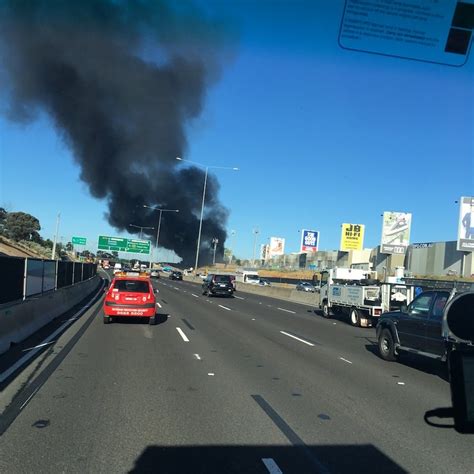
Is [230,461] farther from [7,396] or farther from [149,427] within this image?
[7,396]

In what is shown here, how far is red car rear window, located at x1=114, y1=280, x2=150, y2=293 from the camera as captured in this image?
16.0 m

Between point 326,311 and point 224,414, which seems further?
point 326,311

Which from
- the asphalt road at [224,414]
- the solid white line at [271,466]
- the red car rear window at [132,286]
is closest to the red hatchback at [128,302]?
the red car rear window at [132,286]

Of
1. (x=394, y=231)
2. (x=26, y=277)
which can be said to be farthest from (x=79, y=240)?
(x=26, y=277)

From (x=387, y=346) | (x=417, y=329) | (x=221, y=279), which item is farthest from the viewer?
(x=221, y=279)

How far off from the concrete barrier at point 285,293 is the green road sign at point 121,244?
69.0 ft

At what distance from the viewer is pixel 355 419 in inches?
245

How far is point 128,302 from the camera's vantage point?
15.9 metres

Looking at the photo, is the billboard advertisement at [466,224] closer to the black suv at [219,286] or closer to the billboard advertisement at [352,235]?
the billboard advertisement at [352,235]

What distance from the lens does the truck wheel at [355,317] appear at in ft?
67.0

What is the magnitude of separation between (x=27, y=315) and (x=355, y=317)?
1254 cm

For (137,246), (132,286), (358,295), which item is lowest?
(132,286)

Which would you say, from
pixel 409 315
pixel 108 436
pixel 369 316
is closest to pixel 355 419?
pixel 108 436

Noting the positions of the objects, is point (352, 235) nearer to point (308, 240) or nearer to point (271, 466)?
point (308, 240)
